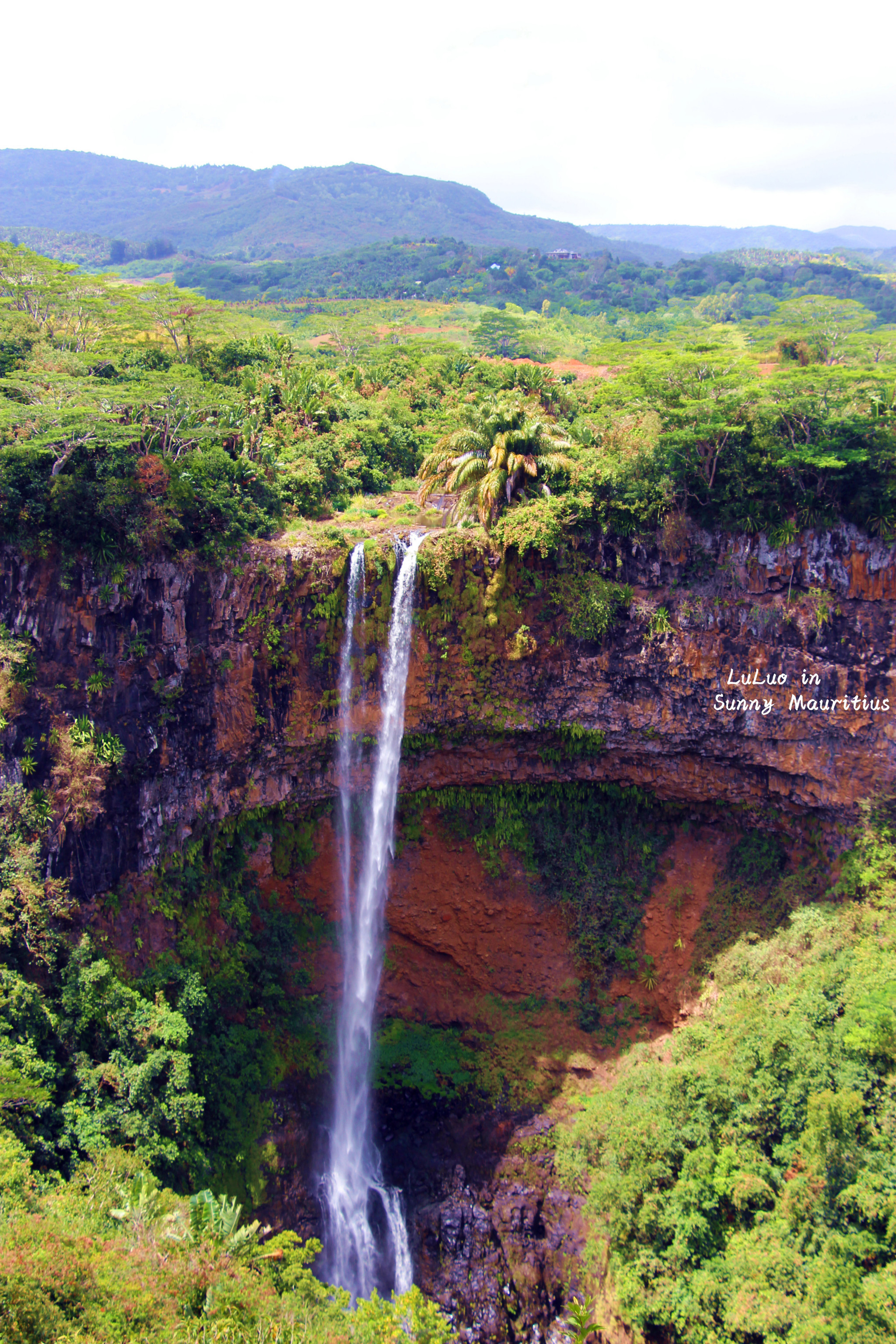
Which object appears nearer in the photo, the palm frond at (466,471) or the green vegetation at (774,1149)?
the green vegetation at (774,1149)

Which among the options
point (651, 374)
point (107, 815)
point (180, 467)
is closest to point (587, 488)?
point (651, 374)

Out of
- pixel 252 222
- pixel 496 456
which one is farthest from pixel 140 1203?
pixel 252 222

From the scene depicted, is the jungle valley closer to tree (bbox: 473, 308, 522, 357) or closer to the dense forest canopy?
tree (bbox: 473, 308, 522, 357)

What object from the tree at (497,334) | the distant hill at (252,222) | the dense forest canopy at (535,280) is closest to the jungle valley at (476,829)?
the tree at (497,334)

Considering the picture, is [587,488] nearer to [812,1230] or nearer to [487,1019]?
[487,1019]

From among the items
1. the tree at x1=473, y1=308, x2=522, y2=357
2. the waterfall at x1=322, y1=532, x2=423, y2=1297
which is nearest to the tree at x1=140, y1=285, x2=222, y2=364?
the waterfall at x1=322, y1=532, x2=423, y2=1297

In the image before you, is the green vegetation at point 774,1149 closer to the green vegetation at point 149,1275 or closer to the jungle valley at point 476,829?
the jungle valley at point 476,829
